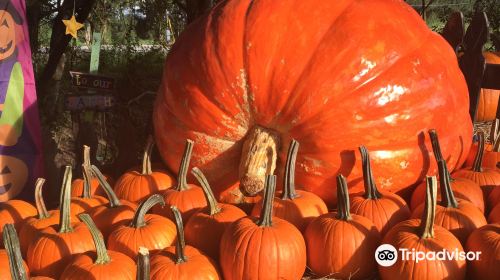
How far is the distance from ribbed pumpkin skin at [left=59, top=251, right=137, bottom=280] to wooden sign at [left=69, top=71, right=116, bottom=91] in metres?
1.49

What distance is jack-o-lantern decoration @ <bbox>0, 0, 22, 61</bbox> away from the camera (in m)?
2.55

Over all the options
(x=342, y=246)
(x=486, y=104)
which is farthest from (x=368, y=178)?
(x=486, y=104)

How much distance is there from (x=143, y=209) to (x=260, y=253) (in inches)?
16.0

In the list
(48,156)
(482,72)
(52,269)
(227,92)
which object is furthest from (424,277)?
(48,156)

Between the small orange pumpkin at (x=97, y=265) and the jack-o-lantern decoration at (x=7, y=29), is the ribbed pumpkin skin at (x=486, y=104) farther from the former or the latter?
the small orange pumpkin at (x=97, y=265)

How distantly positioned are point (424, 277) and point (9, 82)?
84.1 inches

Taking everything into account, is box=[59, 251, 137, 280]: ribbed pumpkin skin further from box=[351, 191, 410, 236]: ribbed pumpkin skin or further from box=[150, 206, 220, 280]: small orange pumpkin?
box=[351, 191, 410, 236]: ribbed pumpkin skin

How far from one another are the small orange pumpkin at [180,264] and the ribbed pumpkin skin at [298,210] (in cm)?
36

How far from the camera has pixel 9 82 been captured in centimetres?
257

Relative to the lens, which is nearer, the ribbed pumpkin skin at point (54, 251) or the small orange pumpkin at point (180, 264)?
the small orange pumpkin at point (180, 264)

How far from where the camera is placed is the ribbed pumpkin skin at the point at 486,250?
160 cm

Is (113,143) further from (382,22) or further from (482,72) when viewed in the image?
(482,72)

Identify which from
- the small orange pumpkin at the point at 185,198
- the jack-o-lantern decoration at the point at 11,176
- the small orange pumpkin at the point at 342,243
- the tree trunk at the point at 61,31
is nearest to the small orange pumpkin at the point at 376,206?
the small orange pumpkin at the point at 342,243

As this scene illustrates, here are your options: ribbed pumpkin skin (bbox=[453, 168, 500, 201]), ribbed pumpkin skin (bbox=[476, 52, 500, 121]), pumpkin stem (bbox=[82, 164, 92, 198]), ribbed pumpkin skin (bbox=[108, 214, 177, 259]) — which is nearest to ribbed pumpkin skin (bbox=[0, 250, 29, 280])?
ribbed pumpkin skin (bbox=[108, 214, 177, 259])
